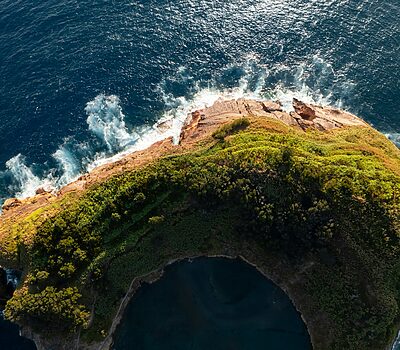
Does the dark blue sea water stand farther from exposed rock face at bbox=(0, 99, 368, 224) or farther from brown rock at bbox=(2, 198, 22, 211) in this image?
exposed rock face at bbox=(0, 99, 368, 224)

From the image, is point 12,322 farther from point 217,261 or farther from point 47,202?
point 217,261

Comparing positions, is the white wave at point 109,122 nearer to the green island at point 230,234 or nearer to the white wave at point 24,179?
the white wave at point 24,179

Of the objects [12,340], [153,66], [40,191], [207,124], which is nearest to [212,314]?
[12,340]

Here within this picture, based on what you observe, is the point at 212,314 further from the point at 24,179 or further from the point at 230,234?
the point at 24,179

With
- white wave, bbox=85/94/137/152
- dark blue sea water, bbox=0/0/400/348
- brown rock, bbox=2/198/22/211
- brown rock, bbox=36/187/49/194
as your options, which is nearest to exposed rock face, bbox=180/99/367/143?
dark blue sea water, bbox=0/0/400/348

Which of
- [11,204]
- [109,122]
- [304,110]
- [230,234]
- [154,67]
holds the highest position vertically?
[304,110]

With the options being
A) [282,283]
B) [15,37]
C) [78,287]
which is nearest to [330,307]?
[282,283]
